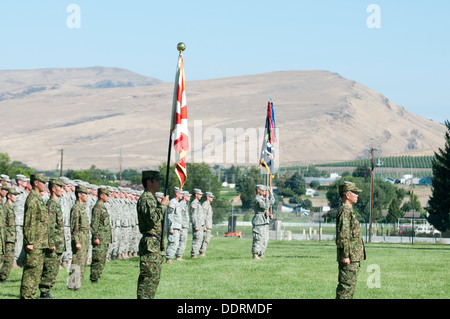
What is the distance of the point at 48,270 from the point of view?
14148mm

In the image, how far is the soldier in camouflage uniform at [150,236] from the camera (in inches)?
485

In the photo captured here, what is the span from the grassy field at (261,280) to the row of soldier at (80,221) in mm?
467

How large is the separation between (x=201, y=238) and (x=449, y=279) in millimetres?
9145

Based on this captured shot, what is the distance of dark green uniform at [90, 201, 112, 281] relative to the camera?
1644 centimetres

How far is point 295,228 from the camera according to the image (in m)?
75.4

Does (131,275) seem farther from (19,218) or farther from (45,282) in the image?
(45,282)

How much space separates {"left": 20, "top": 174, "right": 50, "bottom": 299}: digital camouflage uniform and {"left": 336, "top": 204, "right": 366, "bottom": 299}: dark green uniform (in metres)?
4.49

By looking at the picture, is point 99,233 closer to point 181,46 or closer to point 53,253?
point 53,253

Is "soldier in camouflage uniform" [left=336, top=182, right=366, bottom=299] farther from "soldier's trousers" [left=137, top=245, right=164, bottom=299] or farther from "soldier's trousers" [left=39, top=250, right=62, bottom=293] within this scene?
"soldier's trousers" [left=39, top=250, right=62, bottom=293]

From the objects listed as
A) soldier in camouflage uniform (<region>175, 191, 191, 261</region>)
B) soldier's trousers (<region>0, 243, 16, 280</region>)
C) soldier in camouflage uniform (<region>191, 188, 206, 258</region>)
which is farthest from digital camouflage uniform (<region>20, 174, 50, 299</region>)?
soldier in camouflage uniform (<region>191, 188, 206, 258</region>)

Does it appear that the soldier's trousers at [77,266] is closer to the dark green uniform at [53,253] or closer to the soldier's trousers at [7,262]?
the dark green uniform at [53,253]

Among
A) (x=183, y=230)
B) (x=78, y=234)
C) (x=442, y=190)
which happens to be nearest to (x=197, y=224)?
(x=183, y=230)
